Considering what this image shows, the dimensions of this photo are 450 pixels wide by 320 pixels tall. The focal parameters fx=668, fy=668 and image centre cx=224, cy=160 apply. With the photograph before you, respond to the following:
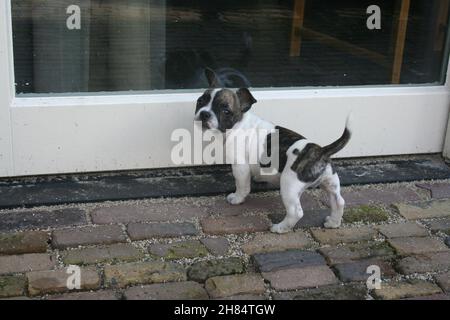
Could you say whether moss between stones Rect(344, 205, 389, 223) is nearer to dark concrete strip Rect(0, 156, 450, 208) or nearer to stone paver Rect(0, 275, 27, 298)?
dark concrete strip Rect(0, 156, 450, 208)

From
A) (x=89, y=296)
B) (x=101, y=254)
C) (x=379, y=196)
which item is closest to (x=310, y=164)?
(x=379, y=196)

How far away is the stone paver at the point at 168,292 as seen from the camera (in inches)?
90.7

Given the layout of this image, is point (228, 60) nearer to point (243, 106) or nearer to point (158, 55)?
point (158, 55)

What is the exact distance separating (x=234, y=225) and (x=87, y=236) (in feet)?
2.02

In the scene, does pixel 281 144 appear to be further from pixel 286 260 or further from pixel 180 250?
pixel 180 250

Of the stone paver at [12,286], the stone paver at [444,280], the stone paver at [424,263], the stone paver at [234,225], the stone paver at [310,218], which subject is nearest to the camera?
the stone paver at [12,286]

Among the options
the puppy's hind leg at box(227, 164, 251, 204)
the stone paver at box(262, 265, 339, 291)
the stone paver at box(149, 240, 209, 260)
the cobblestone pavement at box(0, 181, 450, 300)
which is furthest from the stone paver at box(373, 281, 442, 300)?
the puppy's hind leg at box(227, 164, 251, 204)

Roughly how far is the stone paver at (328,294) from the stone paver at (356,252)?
0.19 meters

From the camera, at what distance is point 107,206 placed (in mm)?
2941

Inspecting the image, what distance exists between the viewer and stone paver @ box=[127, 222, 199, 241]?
2.71 m

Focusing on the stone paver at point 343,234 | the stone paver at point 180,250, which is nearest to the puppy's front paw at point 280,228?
the stone paver at point 343,234

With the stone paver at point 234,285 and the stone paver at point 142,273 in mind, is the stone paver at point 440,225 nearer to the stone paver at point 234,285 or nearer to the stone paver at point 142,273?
the stone paver at point 234,285

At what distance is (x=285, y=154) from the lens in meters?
2.79

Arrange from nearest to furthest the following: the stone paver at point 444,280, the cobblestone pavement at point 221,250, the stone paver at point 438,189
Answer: the cobblestone pavement at point 221,250, the stone paver at point 444,280, the stone paver at point 438,189
